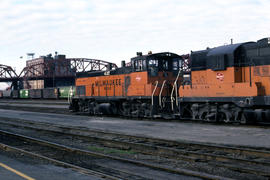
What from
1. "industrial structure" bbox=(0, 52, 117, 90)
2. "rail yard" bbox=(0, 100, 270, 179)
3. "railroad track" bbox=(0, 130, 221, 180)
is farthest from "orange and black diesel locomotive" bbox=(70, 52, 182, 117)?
"industrial structure" bbox=(0, 52, 117, 90)

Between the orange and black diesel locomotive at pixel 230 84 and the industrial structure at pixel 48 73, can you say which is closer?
the orange and black diesel locomotive at pixel 230 84

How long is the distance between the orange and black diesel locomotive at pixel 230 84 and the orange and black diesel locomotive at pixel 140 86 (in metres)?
2.05

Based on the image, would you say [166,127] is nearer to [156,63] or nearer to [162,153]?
[156,63]

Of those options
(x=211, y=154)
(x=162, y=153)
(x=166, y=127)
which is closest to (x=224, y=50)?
(x=166, y=127)

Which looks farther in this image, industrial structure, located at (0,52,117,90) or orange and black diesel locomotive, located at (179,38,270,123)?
industrial structure, located at (0,52,117,90)

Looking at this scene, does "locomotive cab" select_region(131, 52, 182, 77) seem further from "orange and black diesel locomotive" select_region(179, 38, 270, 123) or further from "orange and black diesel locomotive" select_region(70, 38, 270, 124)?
"orange and black diesel locomotive" select_region(179, 38, 270, 123)

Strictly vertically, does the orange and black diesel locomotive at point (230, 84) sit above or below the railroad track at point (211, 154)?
above

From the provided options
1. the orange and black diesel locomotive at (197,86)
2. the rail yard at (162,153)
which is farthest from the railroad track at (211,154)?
the orange and black diesel locomotive at (197,86)

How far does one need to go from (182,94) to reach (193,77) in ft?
3.99

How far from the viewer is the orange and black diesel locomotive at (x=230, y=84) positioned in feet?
50.0

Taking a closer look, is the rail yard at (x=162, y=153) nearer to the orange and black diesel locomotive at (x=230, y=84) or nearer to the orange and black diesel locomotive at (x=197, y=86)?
the orange and black diesel locomotive at (x=230, y=84)

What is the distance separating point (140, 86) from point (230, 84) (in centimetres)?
663

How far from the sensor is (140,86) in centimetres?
2131

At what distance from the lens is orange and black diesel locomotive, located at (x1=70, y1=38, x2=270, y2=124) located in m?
15.4
